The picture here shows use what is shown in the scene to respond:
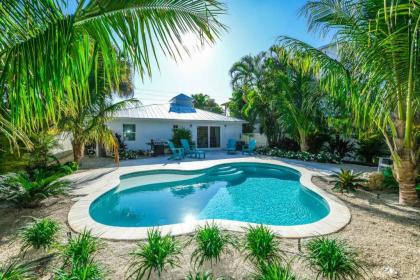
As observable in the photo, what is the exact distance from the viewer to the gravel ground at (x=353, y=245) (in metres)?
2.87

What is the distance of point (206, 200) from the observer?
7492 mm

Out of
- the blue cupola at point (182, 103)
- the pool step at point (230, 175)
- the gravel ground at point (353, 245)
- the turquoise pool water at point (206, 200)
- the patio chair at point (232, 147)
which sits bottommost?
the turquoise pool water at point (206, 200)

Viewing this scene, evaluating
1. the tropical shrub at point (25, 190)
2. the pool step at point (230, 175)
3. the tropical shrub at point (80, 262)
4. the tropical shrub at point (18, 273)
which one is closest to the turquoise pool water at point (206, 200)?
the pool step at point (230, 175)

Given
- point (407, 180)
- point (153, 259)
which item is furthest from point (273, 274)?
point (407, 180)

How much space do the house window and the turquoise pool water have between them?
23.9ft

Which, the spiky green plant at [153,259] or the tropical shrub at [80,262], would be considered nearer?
the tropical shrub at [80,262]

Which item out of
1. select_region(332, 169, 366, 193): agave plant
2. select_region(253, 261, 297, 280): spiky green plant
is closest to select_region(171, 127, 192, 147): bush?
select_region(332, 169, 366, 193): agave plant

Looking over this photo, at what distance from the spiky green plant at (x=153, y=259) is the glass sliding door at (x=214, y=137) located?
17433 millimetres

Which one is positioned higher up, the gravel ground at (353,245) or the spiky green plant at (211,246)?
the spiky green plant at (211,246)

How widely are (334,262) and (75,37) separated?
3.82 m

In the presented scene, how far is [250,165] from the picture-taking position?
12.9 metres

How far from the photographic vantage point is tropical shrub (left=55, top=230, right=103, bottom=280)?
98.0 inches

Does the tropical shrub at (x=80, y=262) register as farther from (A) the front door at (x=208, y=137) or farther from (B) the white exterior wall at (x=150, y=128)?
(A) the front door at (x=208, y=137)

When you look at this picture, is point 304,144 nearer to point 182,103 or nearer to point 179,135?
point 179,135
